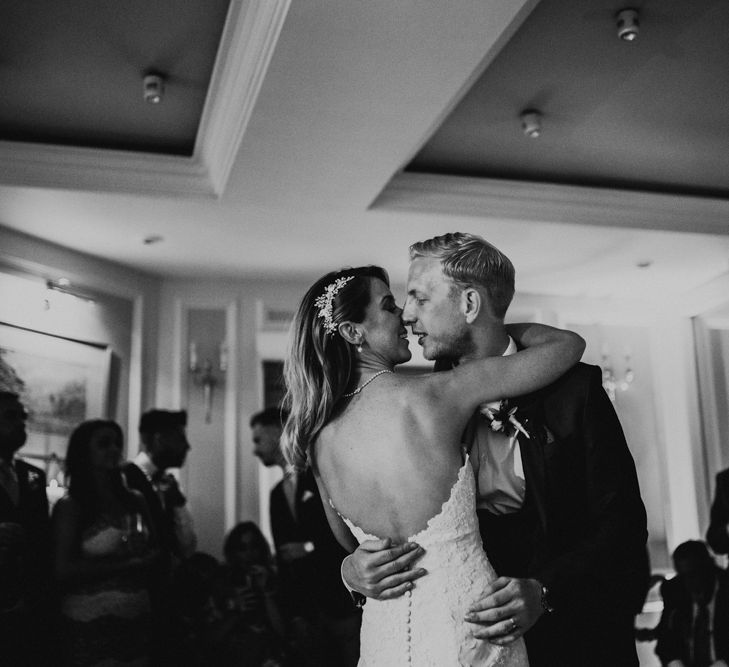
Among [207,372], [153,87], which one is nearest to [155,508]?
[153,87]

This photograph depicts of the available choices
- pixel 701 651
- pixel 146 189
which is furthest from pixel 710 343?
pixel 146 189

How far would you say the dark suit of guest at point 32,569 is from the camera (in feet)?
15.0

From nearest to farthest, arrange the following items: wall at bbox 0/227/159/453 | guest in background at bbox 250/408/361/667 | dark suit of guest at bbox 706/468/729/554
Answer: guest in background at bbox 250/408/361/667 → wall at bbox 0/227/159/453 → dark suit of guest at bbox 706/468/729/554

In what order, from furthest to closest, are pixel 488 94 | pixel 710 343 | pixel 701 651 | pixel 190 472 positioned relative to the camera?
pixel 710 343 → pixel 190 472 → pixel 701 651 → pixel 488 94

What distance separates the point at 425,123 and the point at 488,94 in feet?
1.81

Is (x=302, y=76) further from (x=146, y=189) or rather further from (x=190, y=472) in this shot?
(x=190, y=472)

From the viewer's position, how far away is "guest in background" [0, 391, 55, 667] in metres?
4.42

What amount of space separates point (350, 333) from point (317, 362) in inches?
4.3

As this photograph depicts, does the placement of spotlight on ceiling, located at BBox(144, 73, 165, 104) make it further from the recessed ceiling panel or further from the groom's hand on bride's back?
the groom's hand on bride's back

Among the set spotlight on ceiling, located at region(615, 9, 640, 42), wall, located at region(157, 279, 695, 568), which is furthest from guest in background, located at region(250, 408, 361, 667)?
spotlight on ceiling, located at region(615, 9, 640, 42)

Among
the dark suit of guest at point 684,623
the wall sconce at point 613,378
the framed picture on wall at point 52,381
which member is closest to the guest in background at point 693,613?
the dark suit of guest at point 684,623

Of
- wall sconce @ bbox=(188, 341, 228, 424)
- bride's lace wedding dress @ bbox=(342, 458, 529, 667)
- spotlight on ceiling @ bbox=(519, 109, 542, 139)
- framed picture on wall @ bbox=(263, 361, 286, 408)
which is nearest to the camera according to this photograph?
bride's lace wedding dress @ bbox=(342, 458, 529, 667)

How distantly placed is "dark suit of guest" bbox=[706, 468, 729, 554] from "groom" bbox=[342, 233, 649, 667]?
5.09 meters

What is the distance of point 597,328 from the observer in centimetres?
905
